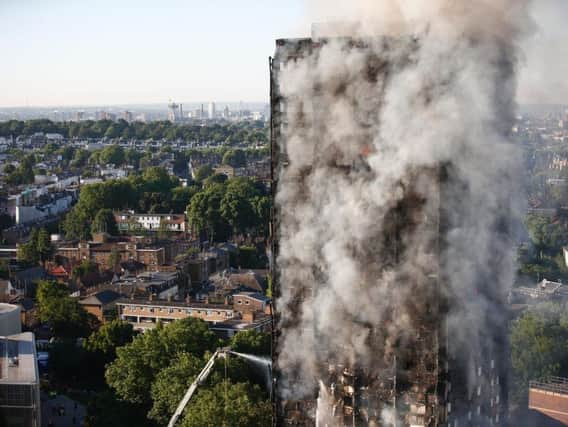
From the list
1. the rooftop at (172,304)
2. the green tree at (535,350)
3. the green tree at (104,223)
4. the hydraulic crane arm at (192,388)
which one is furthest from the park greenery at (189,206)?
the hydraulic crane arm at (192,388)

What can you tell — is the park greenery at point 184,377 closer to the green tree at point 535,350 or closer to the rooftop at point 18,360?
the rooftop at point 18,360

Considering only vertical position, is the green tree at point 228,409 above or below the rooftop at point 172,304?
above

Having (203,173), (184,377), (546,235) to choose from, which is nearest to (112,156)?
(203,173)

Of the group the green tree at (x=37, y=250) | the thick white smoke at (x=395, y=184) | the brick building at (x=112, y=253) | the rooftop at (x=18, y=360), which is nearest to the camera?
the thick white smoke at (x=395, y=184)

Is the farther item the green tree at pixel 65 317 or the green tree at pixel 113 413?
the green tree at pixel 65 317

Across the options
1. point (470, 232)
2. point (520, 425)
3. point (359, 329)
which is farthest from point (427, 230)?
point (520, 425)

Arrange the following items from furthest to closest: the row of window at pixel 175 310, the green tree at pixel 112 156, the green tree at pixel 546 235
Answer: the green tree at pixel 112 156 → the green tree at pixel 546 235 → the row of window at pixel 175 310

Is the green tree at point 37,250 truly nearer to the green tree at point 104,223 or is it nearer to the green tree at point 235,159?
the green tree at point 104,223

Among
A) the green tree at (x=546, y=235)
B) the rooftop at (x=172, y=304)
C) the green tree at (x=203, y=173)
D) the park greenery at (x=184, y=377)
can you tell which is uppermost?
the green tree at (x=546, y=235)
